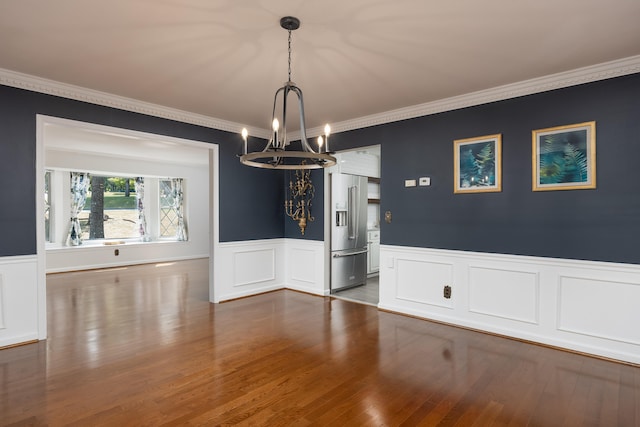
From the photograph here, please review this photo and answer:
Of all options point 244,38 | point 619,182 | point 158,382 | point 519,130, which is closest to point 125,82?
point 244,38

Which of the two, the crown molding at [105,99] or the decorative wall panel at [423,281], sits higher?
the crown molding at [105,99]

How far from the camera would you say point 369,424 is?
227cm

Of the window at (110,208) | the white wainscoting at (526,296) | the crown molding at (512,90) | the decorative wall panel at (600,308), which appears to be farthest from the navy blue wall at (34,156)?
the window at (110,208)

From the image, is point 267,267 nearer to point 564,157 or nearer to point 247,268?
point 247,268

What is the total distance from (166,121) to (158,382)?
3.36 metres

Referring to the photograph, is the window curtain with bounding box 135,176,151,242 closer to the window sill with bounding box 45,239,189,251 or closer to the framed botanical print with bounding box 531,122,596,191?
the window sill with bounding box 45,239,189,251

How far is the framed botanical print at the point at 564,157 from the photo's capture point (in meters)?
3.40

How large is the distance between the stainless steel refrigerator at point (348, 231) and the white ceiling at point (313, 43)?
2144mm

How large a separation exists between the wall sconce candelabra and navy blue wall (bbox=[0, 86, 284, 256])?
2.59 ft

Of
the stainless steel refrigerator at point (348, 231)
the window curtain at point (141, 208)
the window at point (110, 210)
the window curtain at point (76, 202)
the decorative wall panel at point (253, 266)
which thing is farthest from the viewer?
the window curtain at point (141, 208)

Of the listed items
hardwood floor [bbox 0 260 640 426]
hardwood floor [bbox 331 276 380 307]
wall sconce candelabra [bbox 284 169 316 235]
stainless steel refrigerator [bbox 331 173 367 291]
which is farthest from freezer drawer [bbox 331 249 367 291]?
hardwood floor [bbox 0 260 640 426]

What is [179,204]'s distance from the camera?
1013 centimetres

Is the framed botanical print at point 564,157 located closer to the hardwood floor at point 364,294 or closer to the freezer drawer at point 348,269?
the hardwood floor at point 364,294

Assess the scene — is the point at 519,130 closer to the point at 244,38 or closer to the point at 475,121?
the point at 475,121
